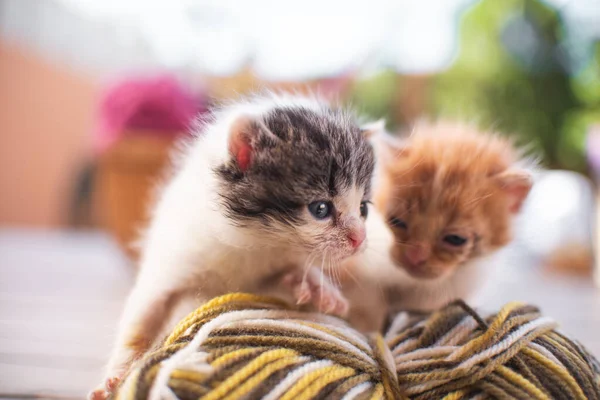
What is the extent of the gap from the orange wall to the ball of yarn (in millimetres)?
4761

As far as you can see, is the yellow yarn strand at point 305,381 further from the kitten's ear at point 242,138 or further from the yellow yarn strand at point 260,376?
the kitten's ear at point 242,138

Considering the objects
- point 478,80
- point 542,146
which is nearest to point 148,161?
point 478,80

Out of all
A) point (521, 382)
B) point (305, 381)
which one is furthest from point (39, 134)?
point (521, 382)

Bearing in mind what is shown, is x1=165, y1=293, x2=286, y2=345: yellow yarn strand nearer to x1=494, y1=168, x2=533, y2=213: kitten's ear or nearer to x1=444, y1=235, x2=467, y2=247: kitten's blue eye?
x1=444, y1=235, x2=467, y2=247: kitten's blue eye

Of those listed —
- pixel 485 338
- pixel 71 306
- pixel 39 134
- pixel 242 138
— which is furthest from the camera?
pixel 39 134

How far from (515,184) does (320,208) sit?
548 mm

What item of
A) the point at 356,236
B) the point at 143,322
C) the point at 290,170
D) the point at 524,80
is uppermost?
the point at 290,170

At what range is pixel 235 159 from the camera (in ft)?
3.00

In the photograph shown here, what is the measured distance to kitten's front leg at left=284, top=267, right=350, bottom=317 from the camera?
3.07ft

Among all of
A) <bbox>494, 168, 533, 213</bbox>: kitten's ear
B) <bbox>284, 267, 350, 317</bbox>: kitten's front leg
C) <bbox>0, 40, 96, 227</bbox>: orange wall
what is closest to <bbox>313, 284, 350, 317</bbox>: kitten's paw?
<bbox>284, 267, 350, 317</bbox>: kitten's front leg

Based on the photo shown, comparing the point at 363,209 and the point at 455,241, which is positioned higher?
the point at 363,209

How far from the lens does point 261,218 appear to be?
896mm

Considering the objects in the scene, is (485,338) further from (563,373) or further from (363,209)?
(363,209)

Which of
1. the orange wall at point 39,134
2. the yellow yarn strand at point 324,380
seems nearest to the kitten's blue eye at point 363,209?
the yellow yarn strand at point 324,380
